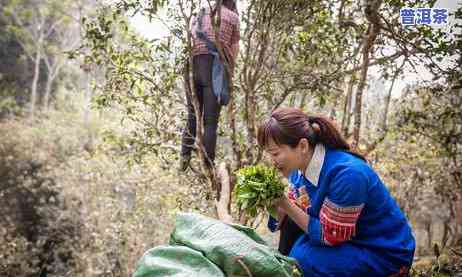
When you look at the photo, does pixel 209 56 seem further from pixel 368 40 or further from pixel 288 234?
pixel 288 234

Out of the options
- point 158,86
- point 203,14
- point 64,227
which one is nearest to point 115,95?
point 158,86

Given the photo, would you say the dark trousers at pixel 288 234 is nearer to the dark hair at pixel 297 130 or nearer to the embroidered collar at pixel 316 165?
the embroidered collar at pixel 316 165

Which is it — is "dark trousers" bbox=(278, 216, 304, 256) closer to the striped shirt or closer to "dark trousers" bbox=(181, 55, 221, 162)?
"dark trousers" bbox=(181, 55, 221, 162)

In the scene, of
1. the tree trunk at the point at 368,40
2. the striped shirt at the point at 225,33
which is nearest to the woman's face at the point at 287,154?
the striped shirt at the point at 225,33

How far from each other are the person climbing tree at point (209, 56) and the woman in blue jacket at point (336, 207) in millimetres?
1087

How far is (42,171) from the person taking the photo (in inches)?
435

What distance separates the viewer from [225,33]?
2.99m

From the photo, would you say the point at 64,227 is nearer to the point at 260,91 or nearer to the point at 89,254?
the point at 89,254

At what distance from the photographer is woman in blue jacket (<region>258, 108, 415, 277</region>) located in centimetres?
183

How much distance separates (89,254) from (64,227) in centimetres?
129

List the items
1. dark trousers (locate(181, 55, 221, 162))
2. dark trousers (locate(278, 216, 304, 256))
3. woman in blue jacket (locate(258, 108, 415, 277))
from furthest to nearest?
Answer: dark trousers (locate(181, 55, 221, 162)) → dark trousers (locate(278, 216, 304, 256)) → woman in blue jacket (locate(258, 108, 415, 277))


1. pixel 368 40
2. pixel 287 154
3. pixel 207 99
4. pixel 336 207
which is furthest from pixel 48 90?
pixel 336 207

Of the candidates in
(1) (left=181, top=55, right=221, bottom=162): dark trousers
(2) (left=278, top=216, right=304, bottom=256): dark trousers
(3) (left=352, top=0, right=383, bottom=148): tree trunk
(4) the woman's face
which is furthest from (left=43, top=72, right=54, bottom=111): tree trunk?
(4) the woman's face

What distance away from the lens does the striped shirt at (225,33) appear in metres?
2.99
